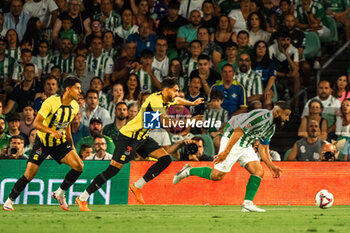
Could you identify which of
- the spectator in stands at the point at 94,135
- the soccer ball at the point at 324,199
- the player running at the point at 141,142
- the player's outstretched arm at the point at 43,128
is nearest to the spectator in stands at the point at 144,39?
the spectator in stands at the point at 94,135

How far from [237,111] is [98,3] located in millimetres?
5187

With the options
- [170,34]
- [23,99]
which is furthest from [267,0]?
[23,99]

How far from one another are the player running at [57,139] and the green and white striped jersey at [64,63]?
16.5 ft

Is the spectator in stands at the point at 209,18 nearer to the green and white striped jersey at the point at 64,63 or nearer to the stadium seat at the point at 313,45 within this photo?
the stadium seat at the point at 313,45

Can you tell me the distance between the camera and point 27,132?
49.2ft

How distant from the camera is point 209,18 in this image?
17.5 metres

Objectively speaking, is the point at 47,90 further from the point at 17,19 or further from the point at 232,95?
the point at 232,95

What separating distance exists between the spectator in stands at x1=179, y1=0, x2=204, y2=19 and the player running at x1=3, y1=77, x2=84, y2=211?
6477 mm

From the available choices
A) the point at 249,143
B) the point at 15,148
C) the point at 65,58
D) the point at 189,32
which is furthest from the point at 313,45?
the point at 15,148

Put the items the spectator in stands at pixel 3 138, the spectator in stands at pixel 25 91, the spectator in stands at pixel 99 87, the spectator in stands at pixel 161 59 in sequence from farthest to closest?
the spectator in stands at pixel 161 59 → the spectator in stands at pixel 25 91 → the spectator in stands at pixel 99 87 → the spectator in stands at pixel 3 138

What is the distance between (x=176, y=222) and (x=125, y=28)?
8.87 metres

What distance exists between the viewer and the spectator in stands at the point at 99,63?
17.0 metres

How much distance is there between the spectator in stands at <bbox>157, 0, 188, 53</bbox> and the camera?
17703 millimetres

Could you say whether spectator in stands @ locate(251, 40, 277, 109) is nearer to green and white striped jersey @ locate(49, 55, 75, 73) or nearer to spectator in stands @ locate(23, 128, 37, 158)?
green and white striped jersey @ locate(49, 55, 75, 73)
